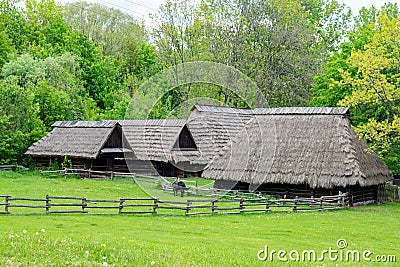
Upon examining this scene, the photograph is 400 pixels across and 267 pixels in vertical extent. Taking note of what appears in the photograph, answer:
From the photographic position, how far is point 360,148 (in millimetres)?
28109

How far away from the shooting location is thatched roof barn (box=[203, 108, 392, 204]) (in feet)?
85.8

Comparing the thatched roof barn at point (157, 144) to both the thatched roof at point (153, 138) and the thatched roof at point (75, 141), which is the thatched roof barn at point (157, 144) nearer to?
the thatched roof at point (153, 138)

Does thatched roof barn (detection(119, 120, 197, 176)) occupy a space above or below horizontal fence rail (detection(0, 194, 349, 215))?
above

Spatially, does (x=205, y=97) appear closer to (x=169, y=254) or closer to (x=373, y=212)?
(x=373, y=212)

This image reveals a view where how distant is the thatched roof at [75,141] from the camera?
3653cm

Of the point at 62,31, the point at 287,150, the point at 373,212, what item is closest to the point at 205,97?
the point at 287,150

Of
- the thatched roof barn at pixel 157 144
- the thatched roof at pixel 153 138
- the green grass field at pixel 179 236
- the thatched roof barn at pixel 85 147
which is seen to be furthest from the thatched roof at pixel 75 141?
the green grass field at pixel 179 236

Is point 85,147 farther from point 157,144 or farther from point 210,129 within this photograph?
point 210,129

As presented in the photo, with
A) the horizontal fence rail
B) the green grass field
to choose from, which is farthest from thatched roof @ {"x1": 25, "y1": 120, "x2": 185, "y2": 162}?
the horizontal fence rail

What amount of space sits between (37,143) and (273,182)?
18582 mm

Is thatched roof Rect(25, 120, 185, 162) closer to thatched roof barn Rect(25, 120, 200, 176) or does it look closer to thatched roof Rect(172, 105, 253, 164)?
thatched roof barn Rect(25, 120, 200, 176)

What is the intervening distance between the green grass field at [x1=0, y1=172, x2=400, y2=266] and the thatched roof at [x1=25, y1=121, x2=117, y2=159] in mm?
7900

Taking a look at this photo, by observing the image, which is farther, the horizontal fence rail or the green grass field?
the horizontal fence rail

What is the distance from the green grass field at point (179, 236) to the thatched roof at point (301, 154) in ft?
6.07
